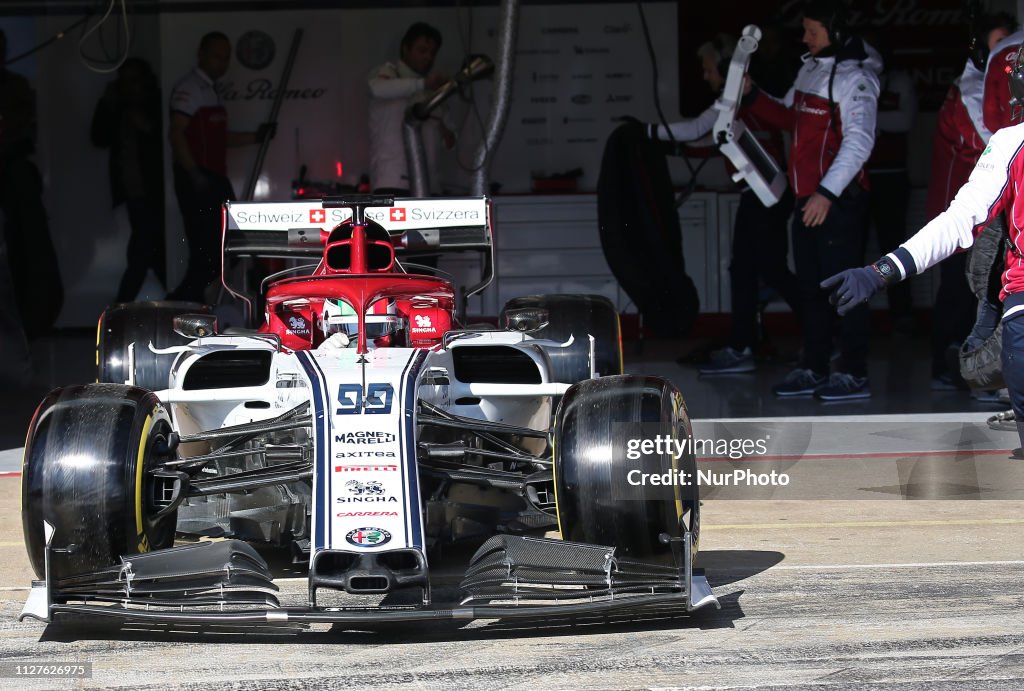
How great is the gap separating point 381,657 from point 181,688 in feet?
1.91

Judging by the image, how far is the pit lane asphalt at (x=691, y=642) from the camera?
4.10 metres

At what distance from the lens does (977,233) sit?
15.5ft

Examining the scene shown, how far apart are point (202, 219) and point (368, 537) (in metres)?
8.85

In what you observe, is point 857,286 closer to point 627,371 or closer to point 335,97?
point 627,371

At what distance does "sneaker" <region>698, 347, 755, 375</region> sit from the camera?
10586 mm

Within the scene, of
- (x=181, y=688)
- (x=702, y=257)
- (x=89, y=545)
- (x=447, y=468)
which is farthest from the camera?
(x=702, y=257)

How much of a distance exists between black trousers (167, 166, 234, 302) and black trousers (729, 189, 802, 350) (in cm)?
441

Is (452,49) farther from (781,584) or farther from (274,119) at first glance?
(781,584)

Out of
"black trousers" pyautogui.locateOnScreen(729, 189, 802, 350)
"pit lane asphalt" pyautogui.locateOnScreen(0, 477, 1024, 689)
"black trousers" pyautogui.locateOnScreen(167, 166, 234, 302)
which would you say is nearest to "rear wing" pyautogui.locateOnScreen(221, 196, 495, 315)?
"pit lane asphalt" pyautogui.locateOnScreen(0, 477, 1024, 689)

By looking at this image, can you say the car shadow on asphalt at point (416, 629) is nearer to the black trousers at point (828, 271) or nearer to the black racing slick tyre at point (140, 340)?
the black racing slick tyre at point (140, 340)

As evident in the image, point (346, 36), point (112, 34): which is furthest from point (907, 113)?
point (112, 34)

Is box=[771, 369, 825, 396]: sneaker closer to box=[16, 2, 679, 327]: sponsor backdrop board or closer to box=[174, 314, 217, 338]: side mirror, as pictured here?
box=[174, 314, 217, 338]: side mirror

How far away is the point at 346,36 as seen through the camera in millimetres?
13836

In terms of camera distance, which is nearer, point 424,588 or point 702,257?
point 424,588
